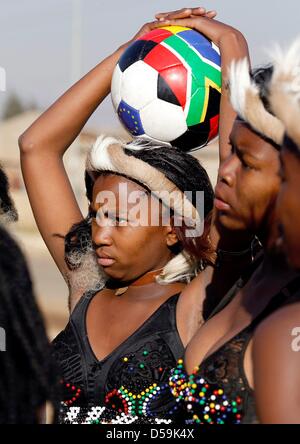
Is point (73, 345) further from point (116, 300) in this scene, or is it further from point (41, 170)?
point (41, 170)

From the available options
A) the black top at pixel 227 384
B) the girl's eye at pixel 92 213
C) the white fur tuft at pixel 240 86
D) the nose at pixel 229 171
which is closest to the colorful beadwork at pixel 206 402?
the black top at pixel 227 384

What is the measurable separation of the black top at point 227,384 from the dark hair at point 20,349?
0.62 m

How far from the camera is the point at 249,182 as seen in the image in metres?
2.47

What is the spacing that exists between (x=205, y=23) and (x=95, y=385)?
1512mm

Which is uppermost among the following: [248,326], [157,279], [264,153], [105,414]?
[264,153]

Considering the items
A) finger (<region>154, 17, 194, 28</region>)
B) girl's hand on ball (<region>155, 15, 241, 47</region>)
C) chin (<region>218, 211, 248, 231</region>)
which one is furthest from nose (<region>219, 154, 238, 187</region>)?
finger (<region>154, 17, 194, 28</region>)

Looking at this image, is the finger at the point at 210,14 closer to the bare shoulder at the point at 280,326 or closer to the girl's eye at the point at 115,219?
the girl's eye at the point at 115,219

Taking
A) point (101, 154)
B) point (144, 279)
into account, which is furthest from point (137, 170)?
point (144, 279)

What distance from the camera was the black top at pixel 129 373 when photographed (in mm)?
2932

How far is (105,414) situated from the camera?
2990mm

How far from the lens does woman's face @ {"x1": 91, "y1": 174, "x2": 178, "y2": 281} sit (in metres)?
3.21

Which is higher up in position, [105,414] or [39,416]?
[39,416]

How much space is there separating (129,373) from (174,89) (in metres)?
1.12
